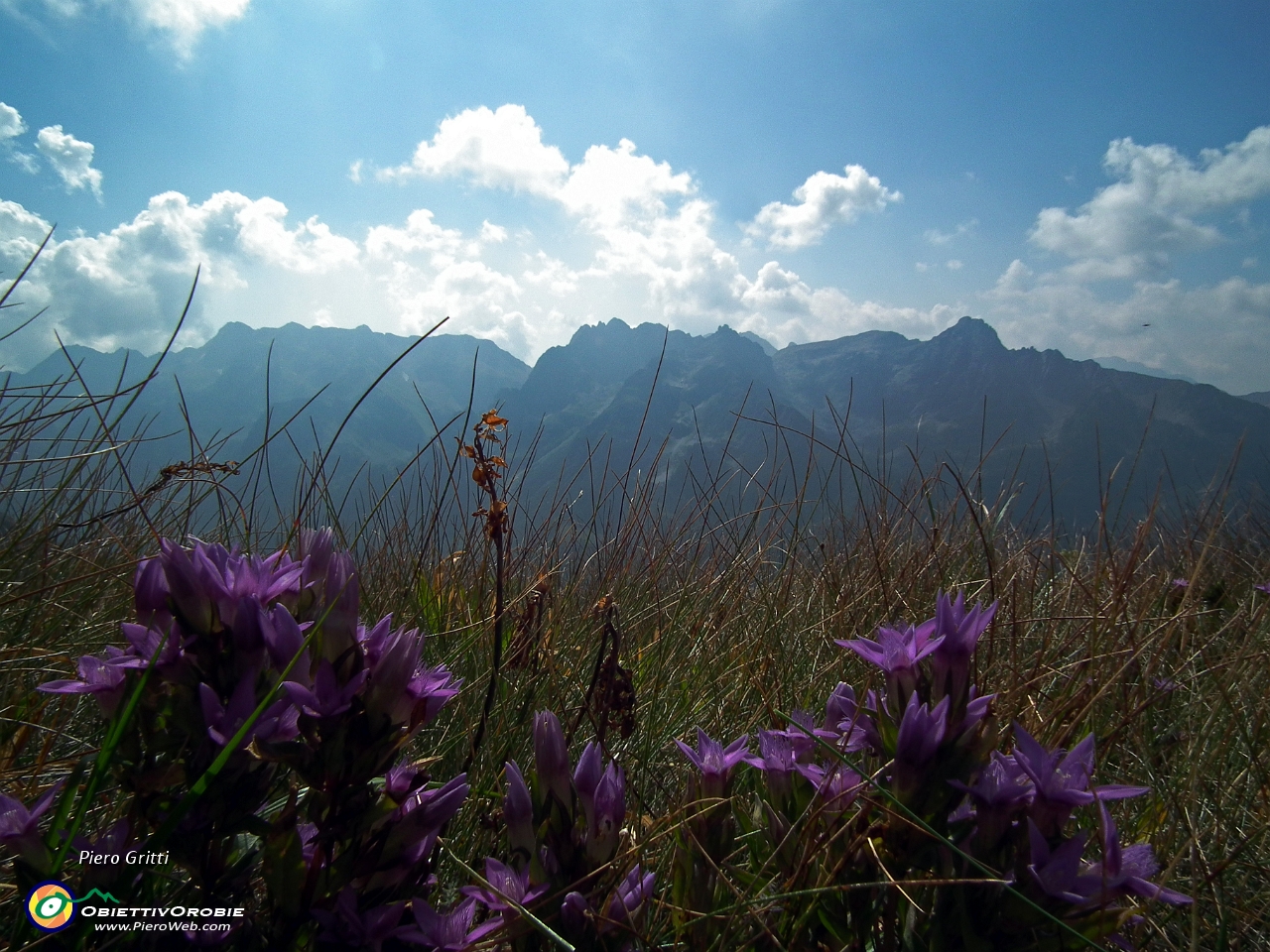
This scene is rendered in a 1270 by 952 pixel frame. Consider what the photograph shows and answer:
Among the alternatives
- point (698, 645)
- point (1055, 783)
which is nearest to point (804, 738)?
point (1055, 783)

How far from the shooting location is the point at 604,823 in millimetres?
939

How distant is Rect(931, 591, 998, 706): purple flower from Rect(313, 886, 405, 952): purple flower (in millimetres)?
776

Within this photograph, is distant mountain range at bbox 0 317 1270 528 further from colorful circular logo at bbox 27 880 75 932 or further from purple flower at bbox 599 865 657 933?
colorful circular logo at bbox 27 880 75 932

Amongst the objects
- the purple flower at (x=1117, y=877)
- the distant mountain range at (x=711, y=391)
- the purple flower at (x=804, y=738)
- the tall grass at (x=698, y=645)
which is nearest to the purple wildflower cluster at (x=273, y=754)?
the tall grass at (x=698, y=645)

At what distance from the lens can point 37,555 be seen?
109 inches

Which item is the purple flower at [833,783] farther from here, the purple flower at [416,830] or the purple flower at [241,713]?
the purple flower at [241,713]

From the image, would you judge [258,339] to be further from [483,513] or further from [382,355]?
[483,513]

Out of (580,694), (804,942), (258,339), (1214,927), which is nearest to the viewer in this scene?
(804,942)

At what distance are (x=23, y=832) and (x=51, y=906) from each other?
107 millimetres

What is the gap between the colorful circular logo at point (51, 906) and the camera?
0.81m

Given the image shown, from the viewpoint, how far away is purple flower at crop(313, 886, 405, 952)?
794mm

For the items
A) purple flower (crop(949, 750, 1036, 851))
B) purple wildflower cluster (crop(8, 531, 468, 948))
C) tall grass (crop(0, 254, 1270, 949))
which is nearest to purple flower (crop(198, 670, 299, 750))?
purple wildflower cluster (crop(8, 531, 468, 948))

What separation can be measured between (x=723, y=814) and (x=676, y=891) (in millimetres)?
136

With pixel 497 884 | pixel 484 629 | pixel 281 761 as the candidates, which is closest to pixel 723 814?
pixel 497 884
